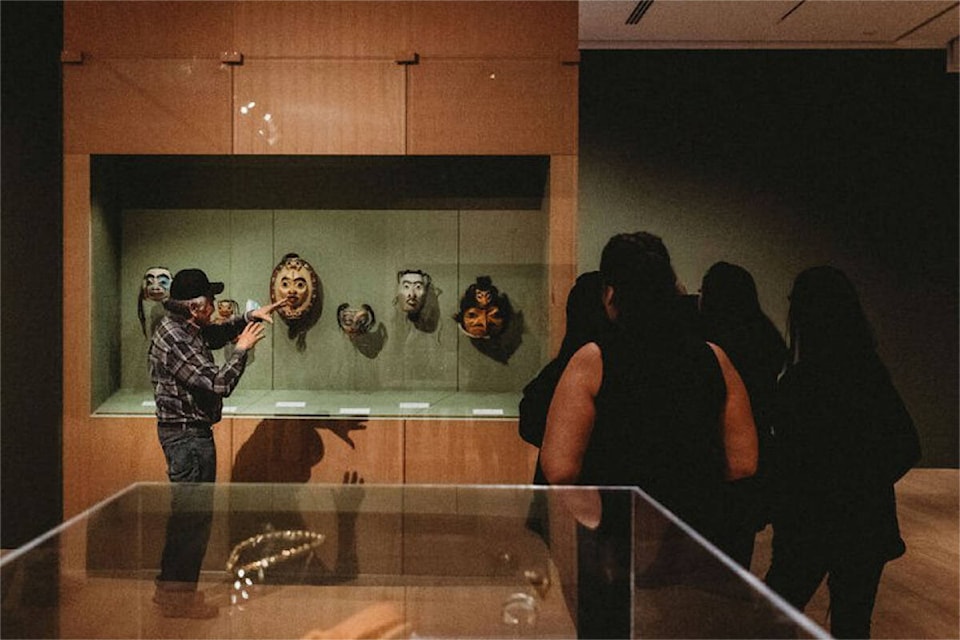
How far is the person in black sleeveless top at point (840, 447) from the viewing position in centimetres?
208

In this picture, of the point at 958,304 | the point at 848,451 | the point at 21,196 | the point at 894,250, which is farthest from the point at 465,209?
the point at 958,304

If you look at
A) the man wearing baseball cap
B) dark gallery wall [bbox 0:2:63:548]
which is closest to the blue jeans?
the man wearing baseball cap

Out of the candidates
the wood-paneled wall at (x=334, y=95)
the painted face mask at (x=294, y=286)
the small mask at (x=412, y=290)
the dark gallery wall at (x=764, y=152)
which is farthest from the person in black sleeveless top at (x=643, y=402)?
the dark gallery wall at (x=764, y=152)

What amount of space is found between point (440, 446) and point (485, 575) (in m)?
2.57

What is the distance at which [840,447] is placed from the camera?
6.86 feet

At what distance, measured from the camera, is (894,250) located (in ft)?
19.4

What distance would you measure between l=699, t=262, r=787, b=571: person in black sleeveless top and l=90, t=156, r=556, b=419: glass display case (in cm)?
136

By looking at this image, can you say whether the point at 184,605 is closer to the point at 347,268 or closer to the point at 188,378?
the point at 188,378

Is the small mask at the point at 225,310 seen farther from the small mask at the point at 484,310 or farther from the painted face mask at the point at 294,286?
the small mask at the point at 484,310

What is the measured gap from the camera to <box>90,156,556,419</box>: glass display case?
3904 mm

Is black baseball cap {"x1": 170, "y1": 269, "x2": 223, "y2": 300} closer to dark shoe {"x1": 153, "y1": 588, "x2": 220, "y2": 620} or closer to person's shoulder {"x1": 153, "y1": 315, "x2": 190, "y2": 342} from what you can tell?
person's shoulder {"x1": 153, "y1": 315, "x2": 190, "y2": 342}

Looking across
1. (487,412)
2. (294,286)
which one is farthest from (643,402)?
(294,286)

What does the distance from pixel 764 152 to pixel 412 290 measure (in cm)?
293

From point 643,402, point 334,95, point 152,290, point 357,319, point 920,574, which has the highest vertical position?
point 334,95
